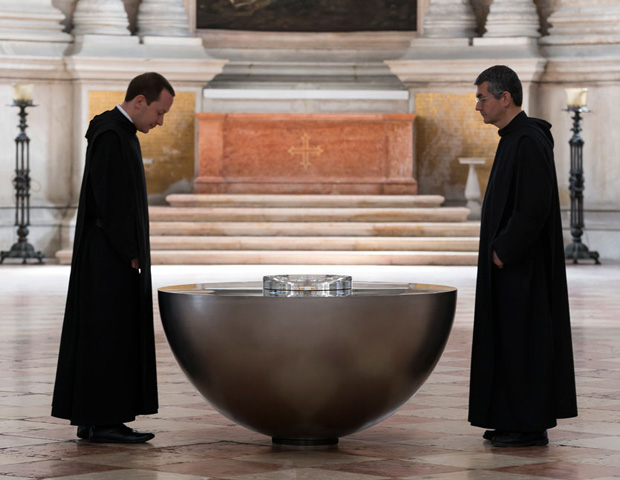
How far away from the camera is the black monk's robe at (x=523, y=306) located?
492 cm

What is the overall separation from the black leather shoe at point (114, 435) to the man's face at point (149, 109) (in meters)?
1.19

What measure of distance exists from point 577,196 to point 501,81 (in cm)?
1204

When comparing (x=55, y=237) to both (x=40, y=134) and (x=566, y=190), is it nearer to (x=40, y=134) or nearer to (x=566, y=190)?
(x=40, y=134)

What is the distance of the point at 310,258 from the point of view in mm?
15547

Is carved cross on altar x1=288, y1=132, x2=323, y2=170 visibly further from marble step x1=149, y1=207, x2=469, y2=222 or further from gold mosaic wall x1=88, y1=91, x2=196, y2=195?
gold mosaic wall x1=88, y1=91, x2=196, y2=195

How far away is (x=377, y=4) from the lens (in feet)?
64.4

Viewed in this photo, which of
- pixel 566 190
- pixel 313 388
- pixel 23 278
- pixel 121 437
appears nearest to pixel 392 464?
pixel 313 388

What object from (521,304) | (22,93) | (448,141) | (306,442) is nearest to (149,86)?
(306,442)

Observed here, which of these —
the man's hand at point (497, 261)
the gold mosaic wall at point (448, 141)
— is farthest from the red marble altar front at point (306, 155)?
the man's hand at point (497, 261)

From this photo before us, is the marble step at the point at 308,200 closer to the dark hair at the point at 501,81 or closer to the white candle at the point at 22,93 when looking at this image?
the white candle at the point at 22,93

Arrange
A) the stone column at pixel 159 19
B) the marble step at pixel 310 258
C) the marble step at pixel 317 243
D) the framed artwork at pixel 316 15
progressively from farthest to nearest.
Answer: the framed artwork at pixel 316 15
the stone column at pixel 159 19
the marble step at pixel 317 243
the marble step at pixel 310 258

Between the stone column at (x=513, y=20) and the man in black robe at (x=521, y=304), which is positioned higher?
the stone column at (x=513, y=20)

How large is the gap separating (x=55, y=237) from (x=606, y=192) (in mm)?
7686

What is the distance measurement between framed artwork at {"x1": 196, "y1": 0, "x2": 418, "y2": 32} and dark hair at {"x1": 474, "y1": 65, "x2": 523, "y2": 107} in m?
14.7
